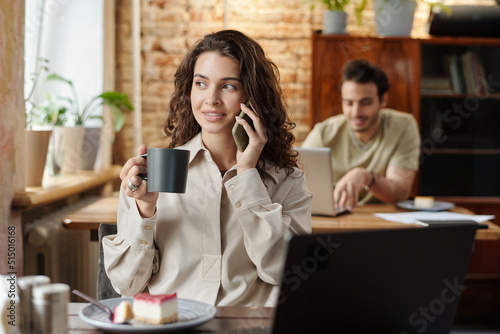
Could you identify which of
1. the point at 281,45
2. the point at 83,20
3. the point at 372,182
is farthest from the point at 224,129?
the point at 281,45

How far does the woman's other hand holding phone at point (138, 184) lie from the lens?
1.48 metres

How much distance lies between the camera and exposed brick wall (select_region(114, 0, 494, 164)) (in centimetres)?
420

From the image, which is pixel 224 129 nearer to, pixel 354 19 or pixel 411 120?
pixel 411 120

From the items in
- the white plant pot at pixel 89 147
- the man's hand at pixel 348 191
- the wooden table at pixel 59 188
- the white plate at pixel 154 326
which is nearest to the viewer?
the white plate at pixel 154 326

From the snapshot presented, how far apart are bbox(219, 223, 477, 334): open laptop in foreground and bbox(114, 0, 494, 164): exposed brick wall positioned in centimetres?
319

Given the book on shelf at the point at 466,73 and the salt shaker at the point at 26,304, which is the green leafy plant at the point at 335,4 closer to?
the book on shelf at the point at 466,73

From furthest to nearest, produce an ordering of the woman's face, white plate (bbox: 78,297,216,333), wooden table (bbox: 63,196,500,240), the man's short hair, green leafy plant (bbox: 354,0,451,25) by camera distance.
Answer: green leafy plant (bbox: 354,0,451,25) → the man's short hair → wooden table (bbox: 63,196,500,240) → the woman's face → white plate (bbox: 78,297,216,333)

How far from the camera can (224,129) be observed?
1.68 metres

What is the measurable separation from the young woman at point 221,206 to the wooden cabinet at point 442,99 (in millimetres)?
2338

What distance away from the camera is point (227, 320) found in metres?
1.18

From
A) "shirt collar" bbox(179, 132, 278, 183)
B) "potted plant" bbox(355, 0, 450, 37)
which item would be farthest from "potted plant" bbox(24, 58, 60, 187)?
"potted plant" bbox(355, 0, 450, 37)

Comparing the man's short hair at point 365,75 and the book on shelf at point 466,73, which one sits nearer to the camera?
the man's short hair at point 365,75

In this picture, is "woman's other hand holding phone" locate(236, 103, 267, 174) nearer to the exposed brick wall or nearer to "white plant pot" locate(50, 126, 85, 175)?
"white plant pot" locate(50, 126, 85, 175)

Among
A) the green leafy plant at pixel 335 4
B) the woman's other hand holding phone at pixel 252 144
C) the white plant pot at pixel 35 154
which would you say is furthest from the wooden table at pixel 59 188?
the green leafy plant at pixel 335 4
